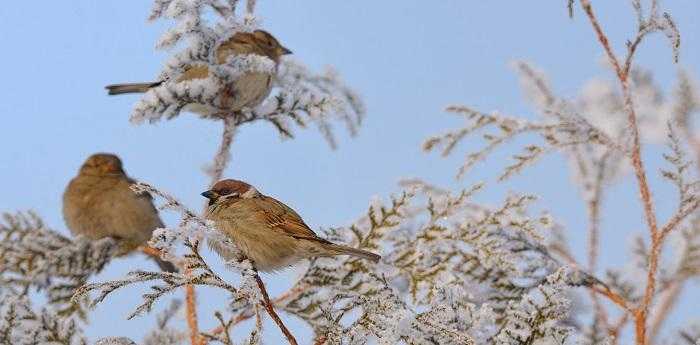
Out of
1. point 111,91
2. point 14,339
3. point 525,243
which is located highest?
point 111,91

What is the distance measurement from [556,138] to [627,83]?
0.75 m

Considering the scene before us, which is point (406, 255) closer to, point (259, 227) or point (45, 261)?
point (259, 227)

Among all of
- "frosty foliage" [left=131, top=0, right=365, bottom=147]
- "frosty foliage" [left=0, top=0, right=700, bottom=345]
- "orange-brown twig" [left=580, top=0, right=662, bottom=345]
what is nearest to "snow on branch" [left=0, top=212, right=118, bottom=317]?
"frosty foliage" [left=0, top=0, right=700, bottom=345]

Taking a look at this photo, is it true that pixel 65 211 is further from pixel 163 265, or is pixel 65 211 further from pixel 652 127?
pixel 652 127

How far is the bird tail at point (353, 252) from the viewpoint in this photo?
4.76 meters

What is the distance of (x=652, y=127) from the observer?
1025cm

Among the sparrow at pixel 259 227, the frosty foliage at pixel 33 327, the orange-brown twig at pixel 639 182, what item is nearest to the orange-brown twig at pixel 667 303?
the orange-brown twig at pixel 639 182

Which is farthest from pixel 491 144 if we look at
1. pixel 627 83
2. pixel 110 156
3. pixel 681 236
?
pixel 110 156

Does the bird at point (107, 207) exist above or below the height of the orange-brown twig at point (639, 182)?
above

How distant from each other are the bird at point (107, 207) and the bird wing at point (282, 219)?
3.20 m

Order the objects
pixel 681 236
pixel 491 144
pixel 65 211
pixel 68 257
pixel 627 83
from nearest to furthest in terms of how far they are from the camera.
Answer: pixel 627 83 < pixel 491 144 < pixel 681 236 < pixel 68 257 < pixel 65 211

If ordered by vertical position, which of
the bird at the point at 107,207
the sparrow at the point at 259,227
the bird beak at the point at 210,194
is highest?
the bird at the point at 107,207

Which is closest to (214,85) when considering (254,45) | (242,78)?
(242,78)

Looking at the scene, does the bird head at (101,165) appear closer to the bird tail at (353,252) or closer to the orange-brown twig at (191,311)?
the orange-brown twig at (191,311)
